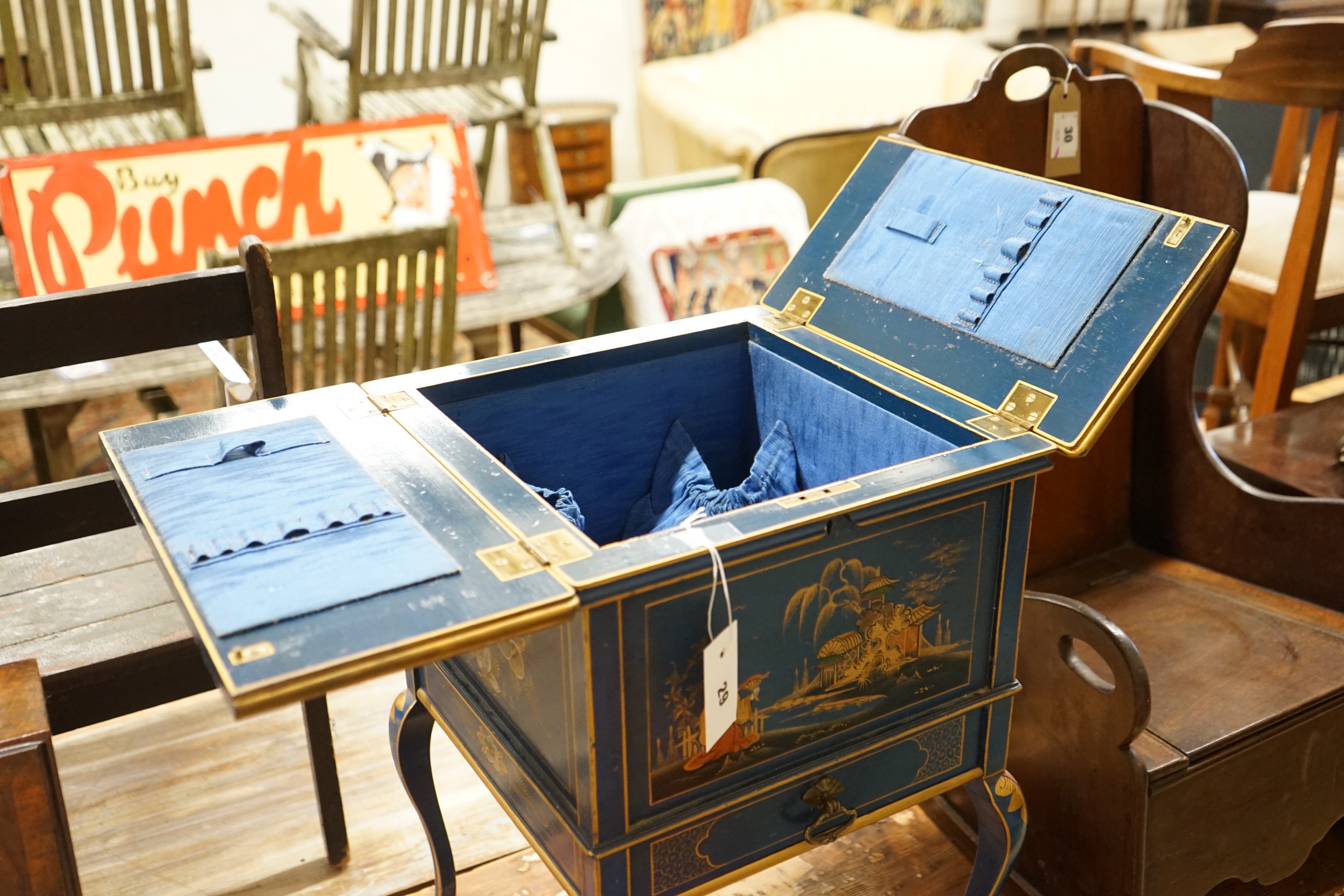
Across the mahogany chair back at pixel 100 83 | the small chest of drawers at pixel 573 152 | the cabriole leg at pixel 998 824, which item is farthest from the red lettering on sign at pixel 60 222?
the small chest of drawers at pixel 573 152

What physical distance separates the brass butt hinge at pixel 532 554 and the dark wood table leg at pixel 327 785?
2.70 feet

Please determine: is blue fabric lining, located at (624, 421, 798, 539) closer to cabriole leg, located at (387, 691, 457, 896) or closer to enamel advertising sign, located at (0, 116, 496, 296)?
cabriole leg, located at (387, 691, 457, 896)

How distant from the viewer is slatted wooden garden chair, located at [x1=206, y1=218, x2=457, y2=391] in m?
2.01

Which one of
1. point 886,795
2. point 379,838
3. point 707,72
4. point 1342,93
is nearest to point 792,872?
point 886,795

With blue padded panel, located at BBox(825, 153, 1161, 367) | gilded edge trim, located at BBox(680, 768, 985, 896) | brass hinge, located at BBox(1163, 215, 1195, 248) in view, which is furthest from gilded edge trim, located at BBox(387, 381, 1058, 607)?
gilded edge trim, located at BBox(680, 768, 985, 896)

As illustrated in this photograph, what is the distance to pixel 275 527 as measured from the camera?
3.30 ft

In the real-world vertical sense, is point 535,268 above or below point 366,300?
below

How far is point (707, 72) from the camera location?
5.03 metres

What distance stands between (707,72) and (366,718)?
3.63 m

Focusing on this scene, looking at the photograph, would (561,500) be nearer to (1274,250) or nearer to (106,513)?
(106,513)

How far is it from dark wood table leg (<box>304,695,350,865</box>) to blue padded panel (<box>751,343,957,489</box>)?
77cm

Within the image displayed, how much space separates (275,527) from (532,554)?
0.22m

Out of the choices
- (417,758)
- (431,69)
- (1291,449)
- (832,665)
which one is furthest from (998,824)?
(431,69)

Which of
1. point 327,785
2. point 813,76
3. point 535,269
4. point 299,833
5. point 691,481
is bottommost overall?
point 299,833
